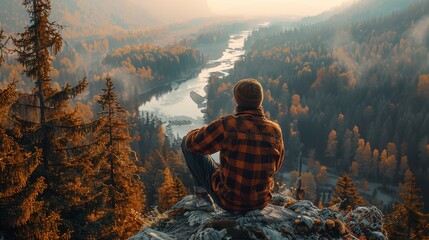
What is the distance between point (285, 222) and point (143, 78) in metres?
160

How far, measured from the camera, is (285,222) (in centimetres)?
677

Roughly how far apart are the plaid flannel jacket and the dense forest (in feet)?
8.94

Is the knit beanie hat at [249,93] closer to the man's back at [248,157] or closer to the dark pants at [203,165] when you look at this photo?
the man's back at [248,157]

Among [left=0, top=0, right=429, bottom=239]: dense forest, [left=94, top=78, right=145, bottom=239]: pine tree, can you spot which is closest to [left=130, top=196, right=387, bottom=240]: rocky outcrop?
[left=0, top=0, right=429, bottom=239]: dense forest

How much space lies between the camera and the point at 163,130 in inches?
3664

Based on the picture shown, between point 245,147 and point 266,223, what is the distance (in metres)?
1.53

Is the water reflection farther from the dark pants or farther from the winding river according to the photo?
the dark pants

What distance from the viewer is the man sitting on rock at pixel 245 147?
6.25 meters

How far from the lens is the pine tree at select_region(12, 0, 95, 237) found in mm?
11453

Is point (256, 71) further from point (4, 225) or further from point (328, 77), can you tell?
point (4, 225)

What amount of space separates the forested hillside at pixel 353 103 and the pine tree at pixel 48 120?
78.7 meters

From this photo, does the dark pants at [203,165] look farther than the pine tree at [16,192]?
No

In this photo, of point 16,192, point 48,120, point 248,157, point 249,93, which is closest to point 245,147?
point 248,157

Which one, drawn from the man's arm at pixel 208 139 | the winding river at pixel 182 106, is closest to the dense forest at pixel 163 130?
the man's arm at pixel 208 139
